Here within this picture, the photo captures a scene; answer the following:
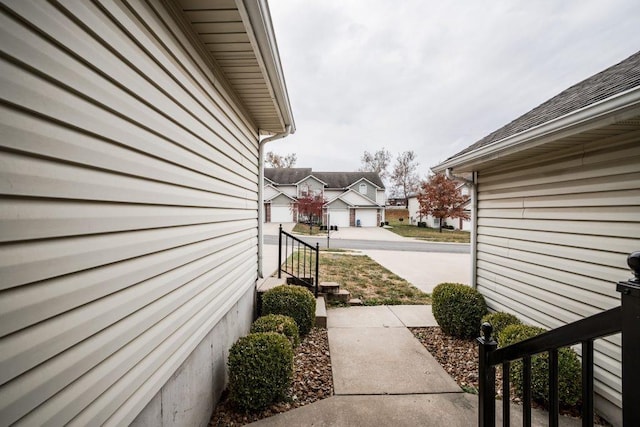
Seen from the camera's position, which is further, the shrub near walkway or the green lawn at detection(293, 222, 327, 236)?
the green lawn at detection(293, 222, 327, 236)

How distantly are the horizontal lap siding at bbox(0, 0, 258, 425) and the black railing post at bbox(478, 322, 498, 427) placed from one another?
2.11 m

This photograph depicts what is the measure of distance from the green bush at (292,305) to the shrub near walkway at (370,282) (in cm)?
212

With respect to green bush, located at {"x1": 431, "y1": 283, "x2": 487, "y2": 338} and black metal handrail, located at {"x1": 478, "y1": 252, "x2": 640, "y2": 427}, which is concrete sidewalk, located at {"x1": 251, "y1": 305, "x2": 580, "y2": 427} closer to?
green bush, located at {"x1": 431, "y1": 283, "x2": 487, "y2": 338}

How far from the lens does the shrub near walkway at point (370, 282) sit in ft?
21.0

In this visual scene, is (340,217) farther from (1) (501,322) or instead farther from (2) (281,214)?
(1) (501,322)

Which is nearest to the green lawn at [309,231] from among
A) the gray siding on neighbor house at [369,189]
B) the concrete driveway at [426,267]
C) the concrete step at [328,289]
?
the gray siding on neighbor house at [369,189]

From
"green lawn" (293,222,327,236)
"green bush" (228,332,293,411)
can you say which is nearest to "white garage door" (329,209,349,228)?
"green lawn" (293,222,327,236)

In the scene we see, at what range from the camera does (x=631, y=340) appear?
0.96m

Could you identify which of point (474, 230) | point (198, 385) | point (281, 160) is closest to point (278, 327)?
point (198, 385)

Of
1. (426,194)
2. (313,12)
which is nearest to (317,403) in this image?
(313,12)

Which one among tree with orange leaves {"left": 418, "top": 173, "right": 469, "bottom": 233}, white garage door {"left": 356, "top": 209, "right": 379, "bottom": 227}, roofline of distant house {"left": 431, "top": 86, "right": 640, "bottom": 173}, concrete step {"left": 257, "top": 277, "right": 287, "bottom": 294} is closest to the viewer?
roofline of distant house {"left": 431, "top": 86, "right": 640, "bottom": 173}

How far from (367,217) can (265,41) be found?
Result: 29.1 metres

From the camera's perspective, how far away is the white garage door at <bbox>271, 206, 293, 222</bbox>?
1183 inches

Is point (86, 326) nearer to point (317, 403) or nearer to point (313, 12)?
point (317, 403)
